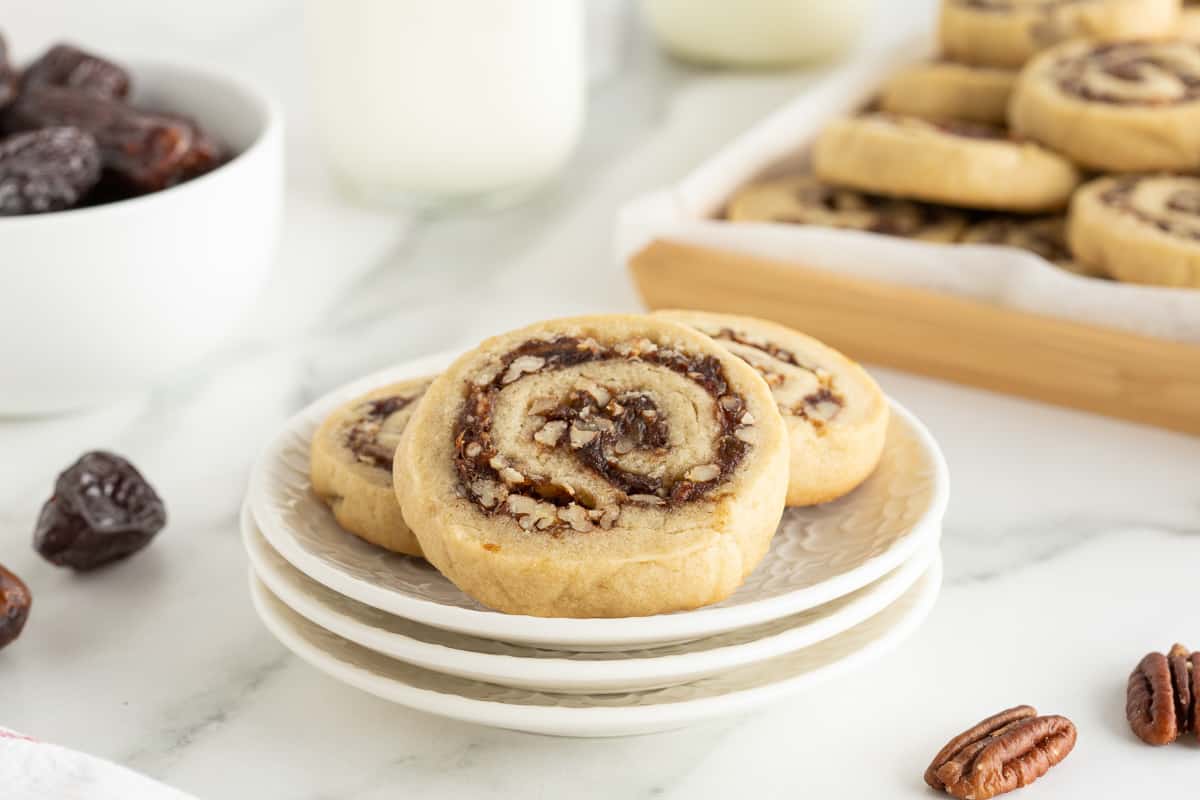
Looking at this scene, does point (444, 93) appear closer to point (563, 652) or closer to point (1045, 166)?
point (1045, 166)

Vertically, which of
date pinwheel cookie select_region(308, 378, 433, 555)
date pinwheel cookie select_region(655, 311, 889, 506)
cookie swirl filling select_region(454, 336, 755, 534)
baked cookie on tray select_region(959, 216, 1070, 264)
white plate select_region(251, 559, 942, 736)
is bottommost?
baked cookie on tray select_region(959, 216, 1070, 264)

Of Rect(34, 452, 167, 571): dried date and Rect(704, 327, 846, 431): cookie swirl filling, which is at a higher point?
Rect(704, 327, 846, 431): cookie swirl filling

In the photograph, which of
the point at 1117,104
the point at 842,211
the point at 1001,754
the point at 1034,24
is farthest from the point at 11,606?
the point at 1034,24

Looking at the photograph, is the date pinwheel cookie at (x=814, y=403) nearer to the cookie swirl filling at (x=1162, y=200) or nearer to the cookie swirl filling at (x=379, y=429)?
the cookie swirl filling at (x=379, y=429)

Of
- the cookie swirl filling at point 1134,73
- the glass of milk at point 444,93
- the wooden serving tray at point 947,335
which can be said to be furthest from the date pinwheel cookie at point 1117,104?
the glass of milk at point 444,93

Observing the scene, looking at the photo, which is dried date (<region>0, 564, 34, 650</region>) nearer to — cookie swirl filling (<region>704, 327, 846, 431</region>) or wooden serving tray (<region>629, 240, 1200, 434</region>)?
cookie swirl filling (<region>704, 327, 846, 431</region>)

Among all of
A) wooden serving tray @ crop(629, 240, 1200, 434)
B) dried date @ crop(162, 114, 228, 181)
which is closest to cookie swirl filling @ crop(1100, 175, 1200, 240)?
wooden serving tray @ crop(629, 240, 1200, 434)

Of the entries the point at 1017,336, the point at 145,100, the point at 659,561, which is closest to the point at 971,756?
the point at 659,561
